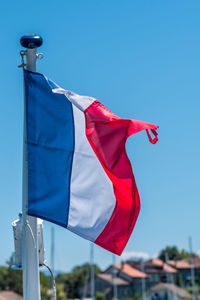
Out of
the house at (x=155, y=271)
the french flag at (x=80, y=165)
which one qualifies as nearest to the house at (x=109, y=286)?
the house at (x=155, y=271)

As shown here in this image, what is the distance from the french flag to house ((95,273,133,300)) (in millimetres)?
109658

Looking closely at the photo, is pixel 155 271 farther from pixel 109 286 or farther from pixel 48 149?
pixel 48 149

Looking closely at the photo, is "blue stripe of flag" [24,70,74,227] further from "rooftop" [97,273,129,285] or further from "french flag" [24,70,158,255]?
"rooftop" [97,273,129,285]

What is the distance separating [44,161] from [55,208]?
60cm

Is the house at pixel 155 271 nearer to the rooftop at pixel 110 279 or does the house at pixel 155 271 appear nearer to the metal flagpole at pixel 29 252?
the rooftop at pixel 110 279

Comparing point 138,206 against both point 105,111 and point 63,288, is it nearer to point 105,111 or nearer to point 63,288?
point 105,111

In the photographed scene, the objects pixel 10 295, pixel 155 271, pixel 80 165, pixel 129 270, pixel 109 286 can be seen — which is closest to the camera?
pixel 80 165

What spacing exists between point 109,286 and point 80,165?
368 feet

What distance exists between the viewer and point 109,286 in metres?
117

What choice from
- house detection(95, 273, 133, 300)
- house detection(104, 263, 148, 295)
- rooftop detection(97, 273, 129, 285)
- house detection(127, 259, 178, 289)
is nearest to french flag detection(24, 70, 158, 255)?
house detection(95, 273, 133, 300)

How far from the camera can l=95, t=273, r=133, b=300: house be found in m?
116

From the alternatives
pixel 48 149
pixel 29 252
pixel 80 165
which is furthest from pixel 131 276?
pixel 29 252

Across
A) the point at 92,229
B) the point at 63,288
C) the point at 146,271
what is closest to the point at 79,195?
the point at 92,229

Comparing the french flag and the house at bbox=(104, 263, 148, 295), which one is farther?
the house at bbox=(104, 263, 148, 295)
